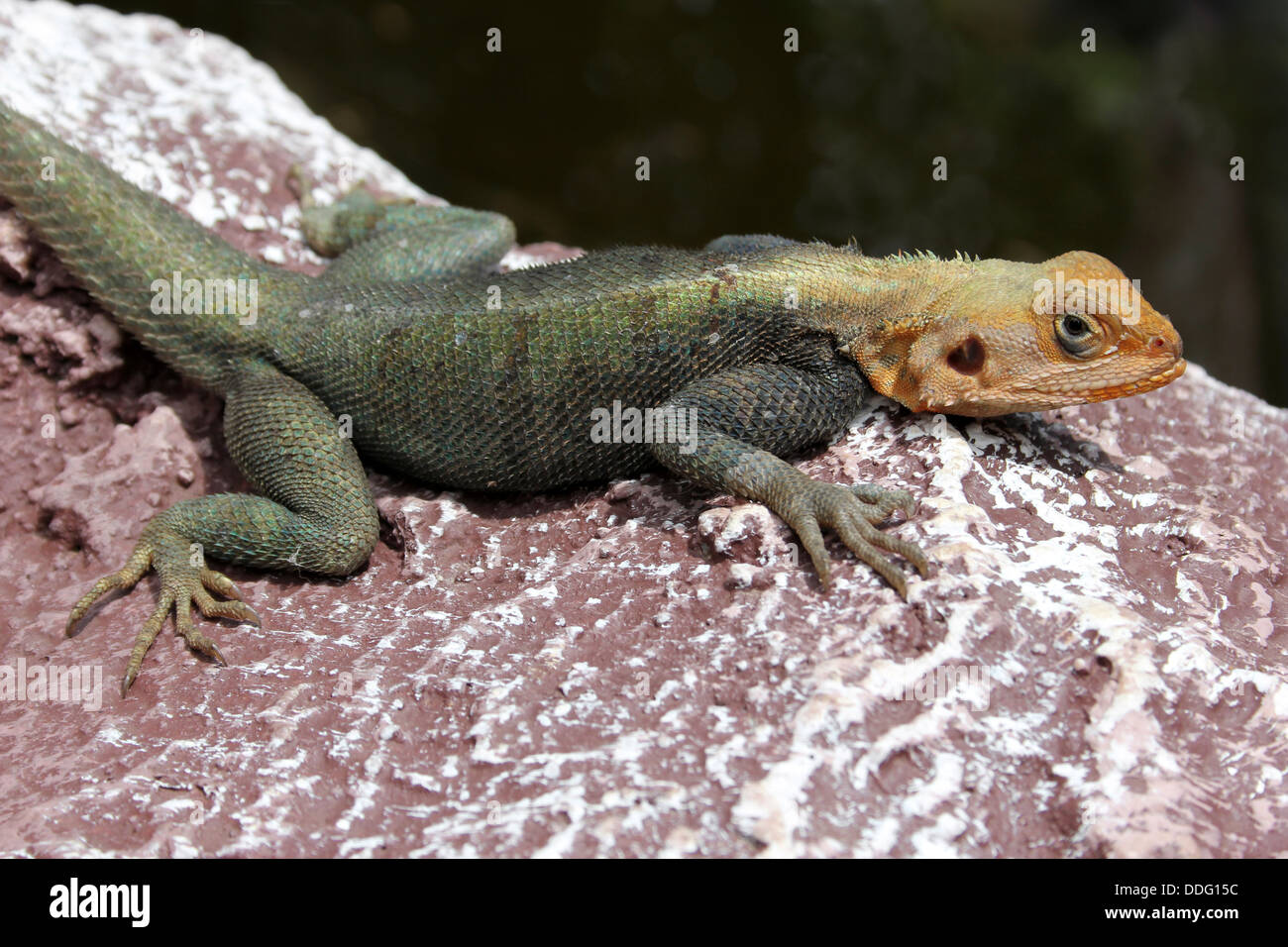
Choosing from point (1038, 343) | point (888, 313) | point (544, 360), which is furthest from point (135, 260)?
point (1038, 343)

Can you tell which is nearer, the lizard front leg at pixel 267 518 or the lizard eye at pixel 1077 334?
the lizard eye at pixel 1077 334

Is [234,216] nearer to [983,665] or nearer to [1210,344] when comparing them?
[983,665]

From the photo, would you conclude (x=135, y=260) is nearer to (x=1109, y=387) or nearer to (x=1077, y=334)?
(x=1077, y=334)

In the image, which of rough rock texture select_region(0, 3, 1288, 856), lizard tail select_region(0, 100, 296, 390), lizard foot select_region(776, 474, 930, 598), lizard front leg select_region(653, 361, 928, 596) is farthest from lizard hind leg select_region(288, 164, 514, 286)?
lizard foot select_region(776, 474, 930, 598)

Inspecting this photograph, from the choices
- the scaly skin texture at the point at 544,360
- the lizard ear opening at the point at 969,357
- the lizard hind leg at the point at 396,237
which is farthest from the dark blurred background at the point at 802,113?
the lizard ear opening at the point at 969,357

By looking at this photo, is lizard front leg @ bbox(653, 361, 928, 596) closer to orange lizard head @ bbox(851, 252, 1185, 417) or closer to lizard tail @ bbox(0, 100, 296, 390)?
orange lizard head @ bbox(851, 252, 1185, 417)

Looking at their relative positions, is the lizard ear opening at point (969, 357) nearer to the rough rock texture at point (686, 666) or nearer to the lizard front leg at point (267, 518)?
the rough rock texture at point (686, 666)
